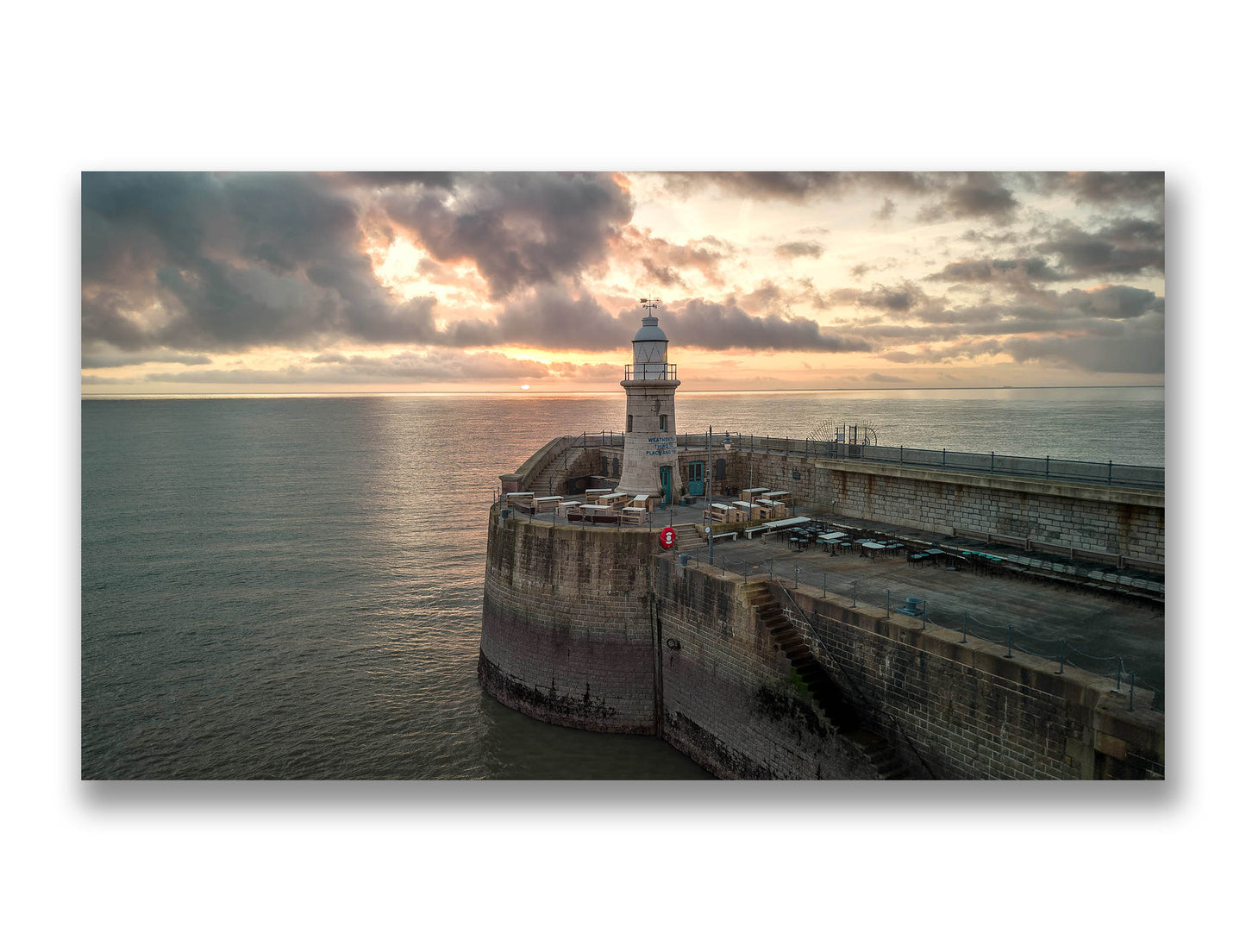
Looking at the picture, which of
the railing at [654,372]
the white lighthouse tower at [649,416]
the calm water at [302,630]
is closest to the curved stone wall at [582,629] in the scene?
the calm water at [302,630]

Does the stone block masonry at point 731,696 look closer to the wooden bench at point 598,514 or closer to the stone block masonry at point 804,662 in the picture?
the stone block masonry at point 804,662

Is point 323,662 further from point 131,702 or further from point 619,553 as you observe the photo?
point 619,553

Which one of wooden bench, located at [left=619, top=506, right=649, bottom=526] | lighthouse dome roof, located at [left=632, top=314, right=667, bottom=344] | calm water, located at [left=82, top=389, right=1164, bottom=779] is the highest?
lighthouse dome roof, located at [left=632, top=314, right=667, bottom=344]

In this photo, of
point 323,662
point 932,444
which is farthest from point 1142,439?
point 323,662

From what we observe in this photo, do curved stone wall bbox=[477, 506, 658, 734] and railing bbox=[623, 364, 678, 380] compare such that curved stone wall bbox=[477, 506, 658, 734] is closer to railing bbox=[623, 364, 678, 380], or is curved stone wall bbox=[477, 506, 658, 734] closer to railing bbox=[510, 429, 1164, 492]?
railing bbox=[623, 364, 678, 380]

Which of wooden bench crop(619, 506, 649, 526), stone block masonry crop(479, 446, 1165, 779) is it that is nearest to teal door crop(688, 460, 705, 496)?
stone block masonry crop(479, 446, 1165, 779)
